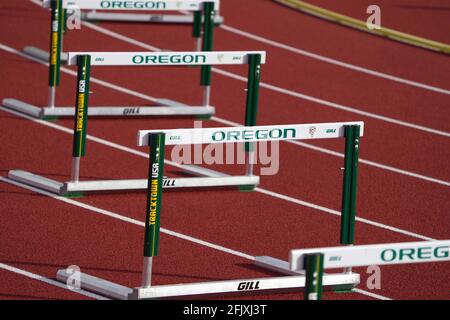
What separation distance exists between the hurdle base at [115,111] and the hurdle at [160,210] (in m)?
3.66

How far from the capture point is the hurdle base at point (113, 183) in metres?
10.1

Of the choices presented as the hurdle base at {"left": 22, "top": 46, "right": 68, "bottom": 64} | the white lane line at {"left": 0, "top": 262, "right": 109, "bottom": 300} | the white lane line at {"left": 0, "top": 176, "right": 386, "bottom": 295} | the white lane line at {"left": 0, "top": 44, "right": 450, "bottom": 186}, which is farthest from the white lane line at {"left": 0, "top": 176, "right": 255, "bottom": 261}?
the hurdle base at {"left": 22, "top": 46, "right": 68, "bottom": 64}

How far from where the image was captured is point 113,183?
10.2 meters

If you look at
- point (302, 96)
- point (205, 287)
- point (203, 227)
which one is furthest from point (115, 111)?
point (205, 287)

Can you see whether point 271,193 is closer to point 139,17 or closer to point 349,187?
point 349,187

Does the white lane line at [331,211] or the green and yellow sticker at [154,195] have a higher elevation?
the green and yellow sticker at [154,195]

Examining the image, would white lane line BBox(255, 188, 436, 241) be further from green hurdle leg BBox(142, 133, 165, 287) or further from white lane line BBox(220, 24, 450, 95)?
white lane line BBox(220, 24, 450, 95)

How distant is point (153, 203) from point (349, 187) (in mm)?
1354

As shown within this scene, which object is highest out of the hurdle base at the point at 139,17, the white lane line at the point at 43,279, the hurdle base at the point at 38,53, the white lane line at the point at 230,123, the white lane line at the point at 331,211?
the hurdle base at the point at 139,17

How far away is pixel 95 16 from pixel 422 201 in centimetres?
588

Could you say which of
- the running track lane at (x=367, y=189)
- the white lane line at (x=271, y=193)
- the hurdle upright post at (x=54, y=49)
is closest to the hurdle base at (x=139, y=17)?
the hurdle upright post at (x=54, y=49)

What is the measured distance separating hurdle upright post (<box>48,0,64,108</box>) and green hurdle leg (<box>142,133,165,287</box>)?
399 cm

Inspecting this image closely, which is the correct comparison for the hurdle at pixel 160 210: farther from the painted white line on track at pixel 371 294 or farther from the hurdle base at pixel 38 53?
the hurdle base at pixel 38 53

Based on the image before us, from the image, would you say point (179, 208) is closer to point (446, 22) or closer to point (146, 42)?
point (146, 42)
